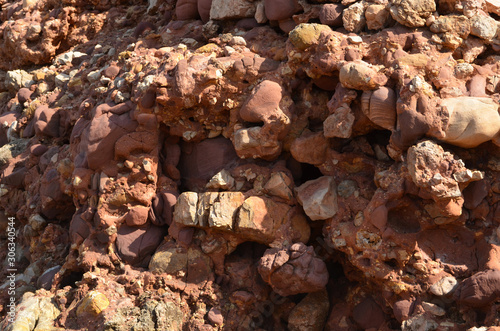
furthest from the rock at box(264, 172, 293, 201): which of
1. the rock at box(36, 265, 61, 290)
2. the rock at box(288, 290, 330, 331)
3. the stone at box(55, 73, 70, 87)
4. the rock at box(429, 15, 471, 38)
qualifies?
the stone at box(55, 73, 70, 87)

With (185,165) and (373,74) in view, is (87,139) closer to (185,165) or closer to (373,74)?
(185,165)

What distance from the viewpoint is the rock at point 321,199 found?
13.3 feet

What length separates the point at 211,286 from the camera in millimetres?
4230

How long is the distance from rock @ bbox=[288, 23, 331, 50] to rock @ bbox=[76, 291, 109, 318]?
282cm

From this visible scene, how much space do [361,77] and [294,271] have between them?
165 centimetres

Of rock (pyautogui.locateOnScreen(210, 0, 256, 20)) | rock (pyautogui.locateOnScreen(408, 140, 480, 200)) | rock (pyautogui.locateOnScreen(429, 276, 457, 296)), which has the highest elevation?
rock (pyautogui.locateOnScreen(210, 0, 256, 20))

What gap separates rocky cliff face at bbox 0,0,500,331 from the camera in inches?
141

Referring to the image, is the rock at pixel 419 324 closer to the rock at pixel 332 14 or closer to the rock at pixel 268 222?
the rock at pixel 268 222

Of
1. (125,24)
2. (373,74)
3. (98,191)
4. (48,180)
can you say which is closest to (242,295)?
(98,191)

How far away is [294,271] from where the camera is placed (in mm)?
3902

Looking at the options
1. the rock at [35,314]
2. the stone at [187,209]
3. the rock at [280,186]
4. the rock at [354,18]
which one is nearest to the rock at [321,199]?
the rock at [280,186]

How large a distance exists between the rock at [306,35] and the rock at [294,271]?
178 cm

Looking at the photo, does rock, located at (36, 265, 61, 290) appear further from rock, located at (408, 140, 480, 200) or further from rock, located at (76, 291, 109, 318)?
rock, located at (408, 140, 480, 200)

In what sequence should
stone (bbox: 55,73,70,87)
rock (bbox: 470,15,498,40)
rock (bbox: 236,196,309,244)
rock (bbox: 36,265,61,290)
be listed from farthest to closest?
stone (bbox: 55,73,70,87) → rock (bbox: 36,265,61,290) → rock (bbox: 236,196,309,244) → rock (bbox: 470,15,498,40)
